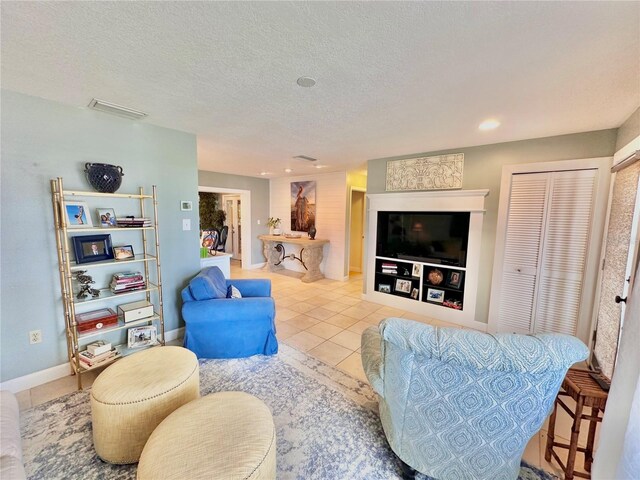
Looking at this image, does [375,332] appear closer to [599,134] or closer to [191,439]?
[191,439]

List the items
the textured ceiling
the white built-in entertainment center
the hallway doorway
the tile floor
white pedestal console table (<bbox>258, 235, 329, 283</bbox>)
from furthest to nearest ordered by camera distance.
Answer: the hallway doorway < white pedestal console table (<bbox>258, 235, 329, 283</bbox>) < the white built-in entertainment center < the tile floor < the textured ceiling

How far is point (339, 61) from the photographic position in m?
1.50

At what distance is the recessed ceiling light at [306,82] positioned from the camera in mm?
1697

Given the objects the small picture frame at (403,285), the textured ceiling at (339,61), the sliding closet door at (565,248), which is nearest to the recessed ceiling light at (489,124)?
the textured ceiling at (339,61)

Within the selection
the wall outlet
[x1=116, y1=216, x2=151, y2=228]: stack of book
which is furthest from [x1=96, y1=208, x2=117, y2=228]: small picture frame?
the wall outlet

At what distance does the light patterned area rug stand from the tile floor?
0.18m

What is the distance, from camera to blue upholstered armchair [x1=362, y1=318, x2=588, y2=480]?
1069 mm

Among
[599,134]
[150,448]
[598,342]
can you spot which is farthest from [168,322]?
[599,134]

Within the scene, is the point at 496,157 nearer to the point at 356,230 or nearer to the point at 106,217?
the point at 356,230

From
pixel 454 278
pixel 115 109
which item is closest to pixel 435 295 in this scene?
pixel 454 278

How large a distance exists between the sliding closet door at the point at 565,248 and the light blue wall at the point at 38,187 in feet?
14.1

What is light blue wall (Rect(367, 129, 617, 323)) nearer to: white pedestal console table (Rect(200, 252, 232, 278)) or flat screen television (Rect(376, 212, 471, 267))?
flat screen television (Rect(376, 212, 471, 267))

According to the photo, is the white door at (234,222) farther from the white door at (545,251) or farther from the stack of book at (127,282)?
the white door at (545,251)

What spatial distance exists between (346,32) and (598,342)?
3.24 meters
